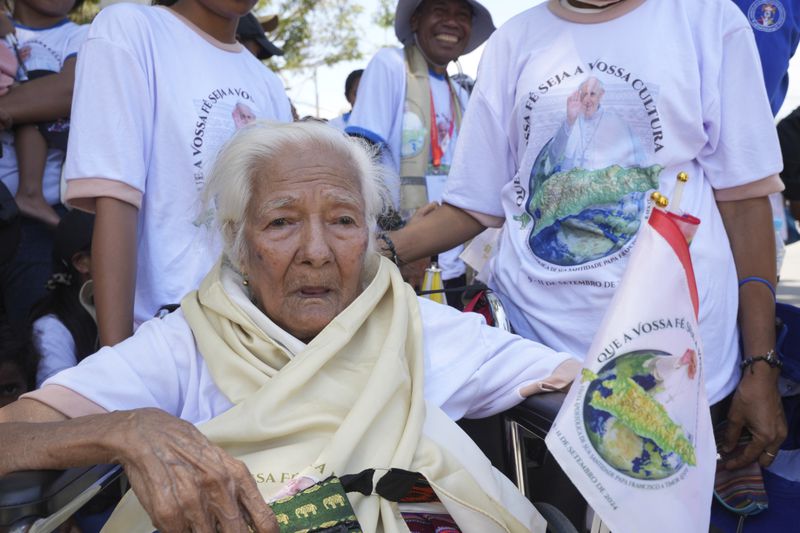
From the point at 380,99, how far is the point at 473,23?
75cm

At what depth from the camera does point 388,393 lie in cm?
202

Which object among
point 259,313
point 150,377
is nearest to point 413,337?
point 259,313

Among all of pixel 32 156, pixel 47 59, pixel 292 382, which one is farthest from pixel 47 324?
pixel 292 382

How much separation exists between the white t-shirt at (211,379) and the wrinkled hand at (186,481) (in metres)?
0.38

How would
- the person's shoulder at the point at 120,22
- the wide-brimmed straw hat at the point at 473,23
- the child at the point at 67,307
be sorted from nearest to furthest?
the person's shoulder at the point at 120,22, the child at the point at 67,307, the wide-brimmed straw hat at the point at 473,23

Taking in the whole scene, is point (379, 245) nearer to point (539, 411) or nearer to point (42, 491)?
point (539, 411)

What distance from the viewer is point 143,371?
6.84 ft

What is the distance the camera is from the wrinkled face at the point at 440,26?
445cm

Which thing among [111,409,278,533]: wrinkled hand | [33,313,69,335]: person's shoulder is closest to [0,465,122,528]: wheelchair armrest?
[111,409,278,533]: wrinkled hand

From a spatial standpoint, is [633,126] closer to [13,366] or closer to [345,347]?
[345,347]

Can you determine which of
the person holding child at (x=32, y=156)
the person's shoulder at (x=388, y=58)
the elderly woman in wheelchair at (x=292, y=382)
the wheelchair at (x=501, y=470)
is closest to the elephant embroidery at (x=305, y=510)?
the elderly woman in wheelchair at (x=292, y=382)

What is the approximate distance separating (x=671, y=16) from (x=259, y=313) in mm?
1351

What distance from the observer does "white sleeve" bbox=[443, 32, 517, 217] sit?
265cm

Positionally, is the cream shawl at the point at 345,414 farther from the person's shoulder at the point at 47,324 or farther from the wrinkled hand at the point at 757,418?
the person's shoulder at the point at 47,324
